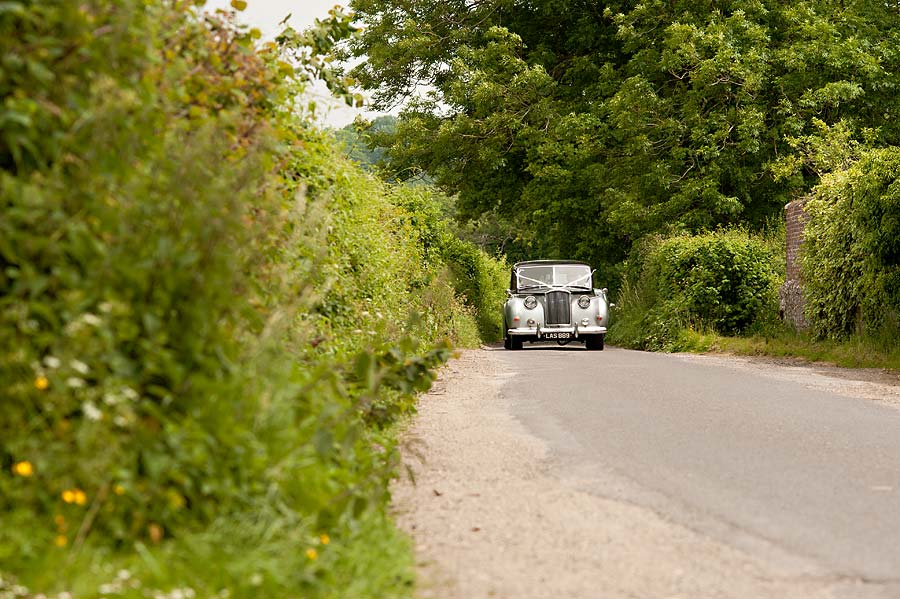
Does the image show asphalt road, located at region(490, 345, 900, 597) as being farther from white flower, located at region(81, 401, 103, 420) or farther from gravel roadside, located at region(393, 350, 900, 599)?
white flower, located at region(81, 401, 103, 420)

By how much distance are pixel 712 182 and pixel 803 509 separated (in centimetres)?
2340

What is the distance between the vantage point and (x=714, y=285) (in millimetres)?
26219

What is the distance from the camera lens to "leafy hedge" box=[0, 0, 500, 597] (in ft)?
12.9

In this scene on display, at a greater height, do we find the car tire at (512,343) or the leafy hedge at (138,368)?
the leafy hedge at (138,368)

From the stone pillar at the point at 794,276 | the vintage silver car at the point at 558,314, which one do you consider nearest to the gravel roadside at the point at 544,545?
the stone pillar at the point at 794,276

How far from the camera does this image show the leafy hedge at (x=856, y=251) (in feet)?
56.4

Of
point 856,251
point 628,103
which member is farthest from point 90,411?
point 628,103

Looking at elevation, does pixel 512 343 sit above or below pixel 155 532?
below

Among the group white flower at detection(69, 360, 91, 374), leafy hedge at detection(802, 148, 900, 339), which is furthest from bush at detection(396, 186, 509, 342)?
white flower at detection(69, 360, 91, 374)

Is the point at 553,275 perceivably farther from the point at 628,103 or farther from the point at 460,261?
the point at 460,261

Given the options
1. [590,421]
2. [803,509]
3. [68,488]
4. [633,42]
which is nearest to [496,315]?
[633,42]

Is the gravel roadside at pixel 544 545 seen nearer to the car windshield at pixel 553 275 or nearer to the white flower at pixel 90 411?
the white flower at pixel 90 411

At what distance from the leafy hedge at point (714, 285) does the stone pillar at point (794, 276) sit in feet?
4.33

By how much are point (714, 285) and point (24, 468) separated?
2371 centimetres
